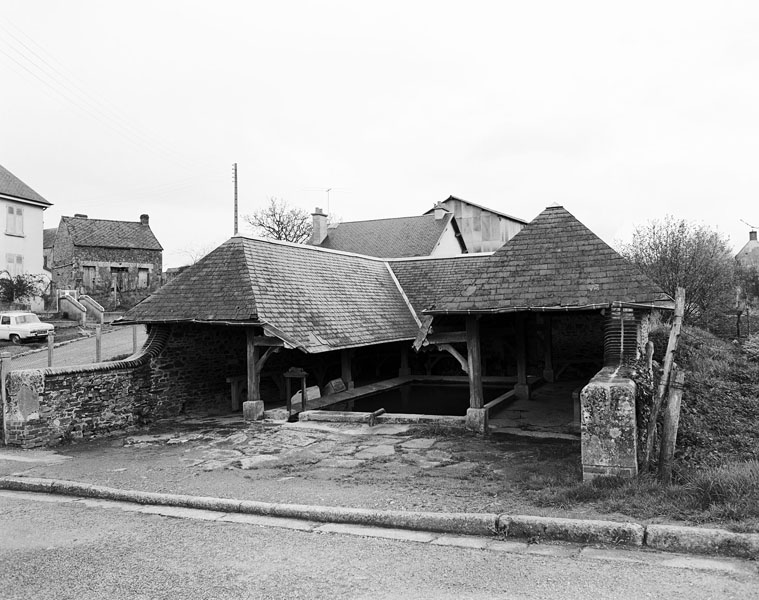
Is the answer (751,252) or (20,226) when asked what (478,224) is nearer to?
(20,226)

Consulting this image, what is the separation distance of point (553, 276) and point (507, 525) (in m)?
5.61

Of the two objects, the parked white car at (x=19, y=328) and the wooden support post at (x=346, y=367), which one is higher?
the parked white car at (x=19, y=328)

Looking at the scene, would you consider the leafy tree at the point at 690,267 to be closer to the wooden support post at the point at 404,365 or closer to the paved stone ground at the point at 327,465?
the wooden support post at the point at 404,365

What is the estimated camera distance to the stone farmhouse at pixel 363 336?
957 centimetres

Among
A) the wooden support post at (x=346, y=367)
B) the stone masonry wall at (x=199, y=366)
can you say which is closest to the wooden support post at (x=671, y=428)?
the stone masonry wall at (x=199, y=366)

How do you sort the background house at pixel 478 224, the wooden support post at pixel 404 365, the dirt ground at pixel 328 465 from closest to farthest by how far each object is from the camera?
the dirt ground at pixel 328 465 → the wooden support post at pixel 404 365 → the background house at pixel 478 224

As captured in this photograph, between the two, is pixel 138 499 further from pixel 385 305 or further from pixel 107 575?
pixel 385 305

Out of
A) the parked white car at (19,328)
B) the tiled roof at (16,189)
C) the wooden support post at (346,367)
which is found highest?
the tiled roof at (16,189)

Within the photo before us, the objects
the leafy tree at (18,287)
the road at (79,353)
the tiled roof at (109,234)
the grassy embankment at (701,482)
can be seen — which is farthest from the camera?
the tiled roof at (109,234)

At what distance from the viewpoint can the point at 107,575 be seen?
484cm

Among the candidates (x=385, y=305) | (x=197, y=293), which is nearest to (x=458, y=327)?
(x=385, y=305)

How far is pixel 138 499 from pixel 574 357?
13.7 metres

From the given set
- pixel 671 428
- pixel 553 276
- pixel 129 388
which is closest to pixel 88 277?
pixel 129 388

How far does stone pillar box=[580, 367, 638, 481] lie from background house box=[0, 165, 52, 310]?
33.4 m
